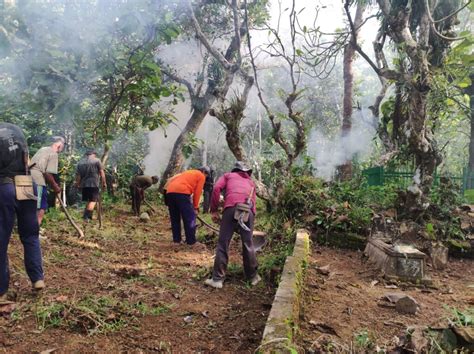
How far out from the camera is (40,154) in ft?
19.2

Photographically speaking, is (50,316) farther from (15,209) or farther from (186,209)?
(186,209)

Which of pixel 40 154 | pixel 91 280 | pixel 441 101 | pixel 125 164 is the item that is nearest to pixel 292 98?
pixel 441 101

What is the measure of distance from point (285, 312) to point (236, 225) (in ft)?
6.66

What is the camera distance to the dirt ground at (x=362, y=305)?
10.4ft

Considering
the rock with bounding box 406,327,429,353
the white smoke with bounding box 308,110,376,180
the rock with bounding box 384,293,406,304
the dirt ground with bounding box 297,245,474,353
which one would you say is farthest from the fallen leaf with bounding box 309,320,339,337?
the white smoke with bounding box 308,110,376,180

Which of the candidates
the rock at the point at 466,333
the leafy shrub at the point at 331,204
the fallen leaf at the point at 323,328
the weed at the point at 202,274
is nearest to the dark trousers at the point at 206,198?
the leafy shrub at the point at 331,204

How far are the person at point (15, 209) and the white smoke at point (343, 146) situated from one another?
20.9 ft

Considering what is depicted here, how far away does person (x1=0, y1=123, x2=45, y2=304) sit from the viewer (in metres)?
3.96

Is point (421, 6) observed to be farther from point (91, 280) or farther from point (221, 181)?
point (91, 280)

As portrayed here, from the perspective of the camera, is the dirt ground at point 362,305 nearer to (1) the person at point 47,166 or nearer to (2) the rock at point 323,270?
(2) the rock at point 323,270

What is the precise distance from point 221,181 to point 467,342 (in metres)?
3.20

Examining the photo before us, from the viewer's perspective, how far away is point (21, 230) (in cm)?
408

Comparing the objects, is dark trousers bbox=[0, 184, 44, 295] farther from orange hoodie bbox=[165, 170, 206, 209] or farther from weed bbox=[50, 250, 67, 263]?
orange hoodie bbox=[165, 170, 206, 209]

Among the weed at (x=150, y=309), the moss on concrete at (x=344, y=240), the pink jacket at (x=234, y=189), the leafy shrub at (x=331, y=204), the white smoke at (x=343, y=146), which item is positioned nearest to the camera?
the weed at (x=150, y=309)
